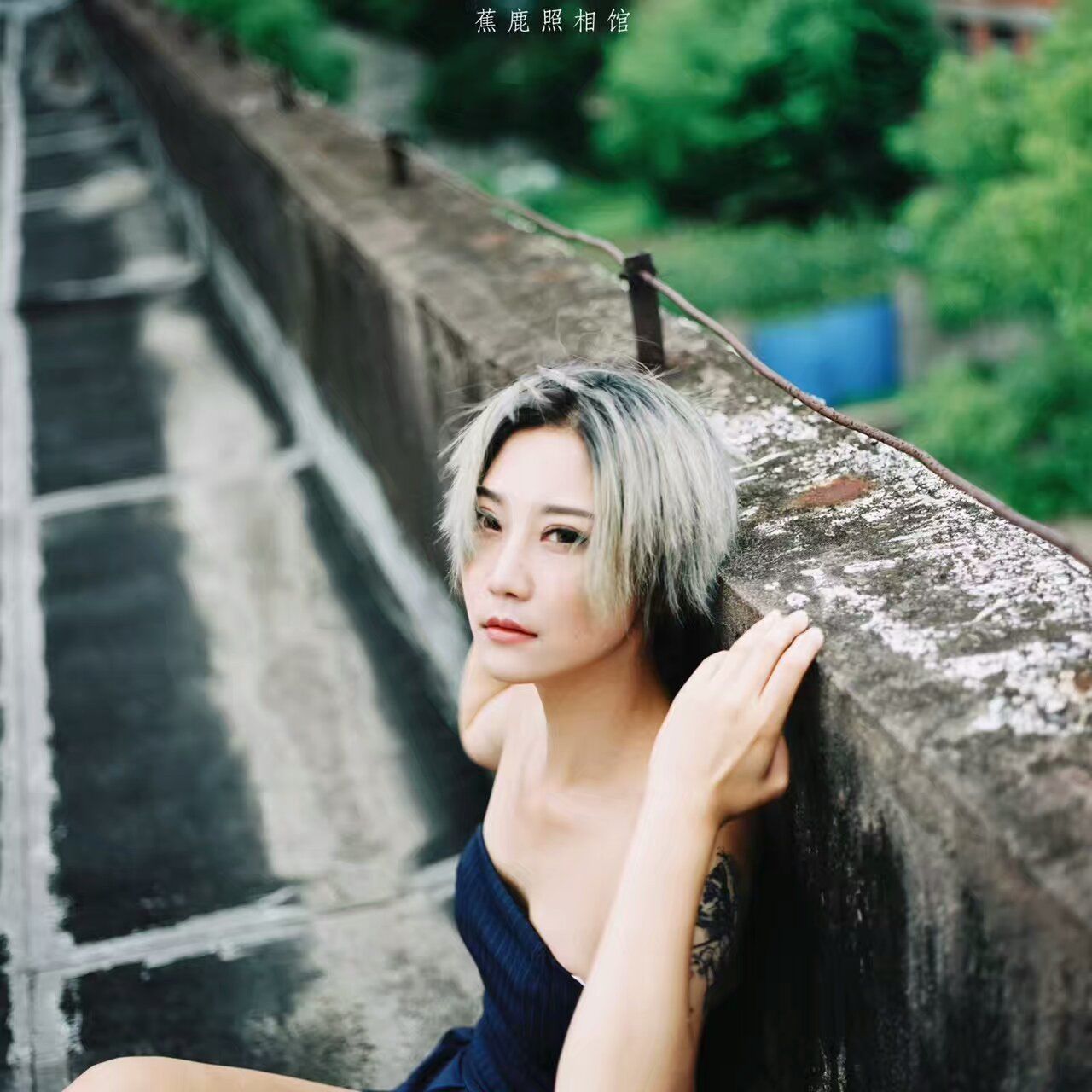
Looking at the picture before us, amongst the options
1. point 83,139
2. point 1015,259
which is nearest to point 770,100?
point 1015,259

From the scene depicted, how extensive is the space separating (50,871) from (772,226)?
20761mm

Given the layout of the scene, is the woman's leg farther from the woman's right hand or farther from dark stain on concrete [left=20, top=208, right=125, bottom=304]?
dark stain on concrete [left=20, top=208, right=125, bottom=304]

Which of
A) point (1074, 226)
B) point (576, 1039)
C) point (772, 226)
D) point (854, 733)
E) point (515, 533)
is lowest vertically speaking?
point (772, 226)

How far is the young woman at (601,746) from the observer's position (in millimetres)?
1605

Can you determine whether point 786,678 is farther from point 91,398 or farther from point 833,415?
point 91,398

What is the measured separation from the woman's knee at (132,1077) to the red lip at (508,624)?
2.50ft

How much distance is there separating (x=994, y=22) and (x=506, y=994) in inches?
879

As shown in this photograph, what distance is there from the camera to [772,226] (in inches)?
889

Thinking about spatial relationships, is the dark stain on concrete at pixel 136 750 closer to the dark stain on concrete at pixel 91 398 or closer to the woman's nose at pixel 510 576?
the dark stain on concrete at pixel 91 398

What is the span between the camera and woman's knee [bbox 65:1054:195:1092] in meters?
1.90

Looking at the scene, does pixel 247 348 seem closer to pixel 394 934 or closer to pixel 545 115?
pixel 394 934

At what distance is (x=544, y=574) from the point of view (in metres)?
1.78

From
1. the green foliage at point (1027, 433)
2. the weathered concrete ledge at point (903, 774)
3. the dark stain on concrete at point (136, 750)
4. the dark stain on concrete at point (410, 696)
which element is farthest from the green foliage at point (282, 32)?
the weathered concrete ledge at point (903, 774)

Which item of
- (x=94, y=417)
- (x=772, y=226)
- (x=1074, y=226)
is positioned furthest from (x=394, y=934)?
(x=772, y=226)
